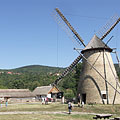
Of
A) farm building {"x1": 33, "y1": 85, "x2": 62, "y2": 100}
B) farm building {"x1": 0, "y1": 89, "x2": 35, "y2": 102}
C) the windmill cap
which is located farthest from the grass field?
farm building {"x1": 33, "y1": 85, "x2": 62, "y2": 100}

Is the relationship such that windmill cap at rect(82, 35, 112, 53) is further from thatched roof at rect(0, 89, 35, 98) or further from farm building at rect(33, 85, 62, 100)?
thatched roof at rect(0, 89, 35, 98)

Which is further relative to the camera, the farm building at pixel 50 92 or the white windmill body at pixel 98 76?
the farm building at pixel 50 92

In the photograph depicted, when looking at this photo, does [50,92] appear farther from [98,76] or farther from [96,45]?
[96,45]

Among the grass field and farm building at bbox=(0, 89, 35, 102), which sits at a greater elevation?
farm building at bbox=(0, 89, 35, 102)

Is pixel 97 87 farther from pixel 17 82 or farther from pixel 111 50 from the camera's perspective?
pixel 17 82

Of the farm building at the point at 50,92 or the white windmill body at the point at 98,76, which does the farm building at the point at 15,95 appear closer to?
the farm building at the point at 50,92

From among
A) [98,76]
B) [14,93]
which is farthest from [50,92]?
[98,76]

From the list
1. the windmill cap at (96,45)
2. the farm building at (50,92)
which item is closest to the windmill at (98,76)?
A: the windmill cap at (96,45)

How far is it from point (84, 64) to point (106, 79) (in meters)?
4.04

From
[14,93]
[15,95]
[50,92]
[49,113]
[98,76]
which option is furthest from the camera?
[50,92]

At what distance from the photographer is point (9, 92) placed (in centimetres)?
4031

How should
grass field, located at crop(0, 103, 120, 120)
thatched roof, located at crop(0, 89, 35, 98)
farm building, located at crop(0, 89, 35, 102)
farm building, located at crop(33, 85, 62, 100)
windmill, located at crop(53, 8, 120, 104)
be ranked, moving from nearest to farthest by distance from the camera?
grass field, located at crop(0, 103, 120, 120) < windmill, located at crop(53, 8, 120, 104) < farm building, located at crop(0, 89, 35, 102) < thatched roof, located at crop(0, 89, 35, 98) < farm building, located at crop(33, 85, 62, 100)

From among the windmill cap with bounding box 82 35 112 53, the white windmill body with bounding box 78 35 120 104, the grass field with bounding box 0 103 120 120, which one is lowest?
the grass field with bounding box 0 103 120 120

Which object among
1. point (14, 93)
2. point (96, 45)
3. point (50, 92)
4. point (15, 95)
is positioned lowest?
point (15, 95)
